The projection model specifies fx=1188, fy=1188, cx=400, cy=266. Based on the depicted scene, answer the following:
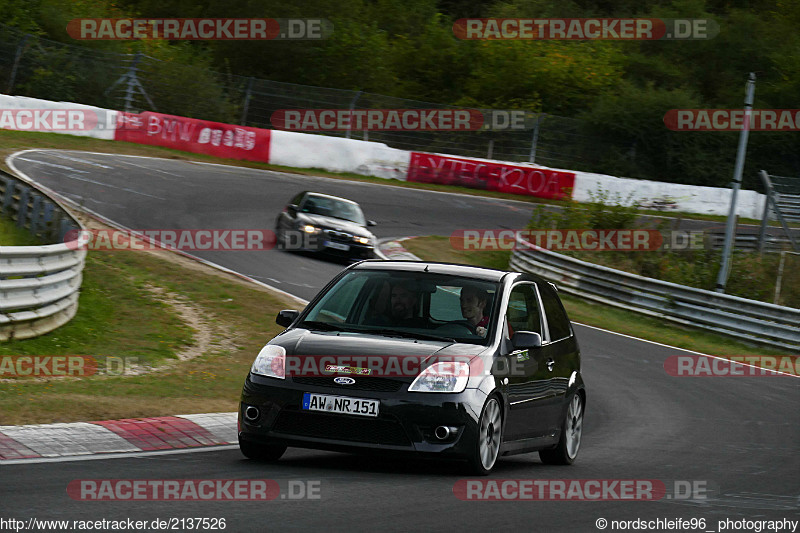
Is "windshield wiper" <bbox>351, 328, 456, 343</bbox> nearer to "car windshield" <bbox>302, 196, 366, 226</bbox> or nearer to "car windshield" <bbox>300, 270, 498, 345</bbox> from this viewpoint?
"car windshield" <bbox>300, 270, 498, 345</bbox>

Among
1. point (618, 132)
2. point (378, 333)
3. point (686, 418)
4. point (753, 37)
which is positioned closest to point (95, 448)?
point (378, 333)

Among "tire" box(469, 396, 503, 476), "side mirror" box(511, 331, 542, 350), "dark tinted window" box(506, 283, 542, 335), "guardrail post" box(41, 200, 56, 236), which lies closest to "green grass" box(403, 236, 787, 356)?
"guardrail post" box(41, 200, 56, 236)

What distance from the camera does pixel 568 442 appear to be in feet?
31.7

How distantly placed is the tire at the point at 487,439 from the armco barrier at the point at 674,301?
50.8 feet

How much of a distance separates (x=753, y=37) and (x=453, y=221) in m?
38.1

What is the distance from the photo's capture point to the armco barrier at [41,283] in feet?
42.1

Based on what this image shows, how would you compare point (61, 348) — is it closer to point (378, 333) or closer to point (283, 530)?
point (378, 333)

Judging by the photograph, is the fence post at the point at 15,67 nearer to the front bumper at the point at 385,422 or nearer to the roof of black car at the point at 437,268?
the roof of black car at the point at 437,268

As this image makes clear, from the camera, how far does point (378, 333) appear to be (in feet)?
27.2

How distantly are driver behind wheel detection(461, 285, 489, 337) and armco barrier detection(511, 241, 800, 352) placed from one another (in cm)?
1511

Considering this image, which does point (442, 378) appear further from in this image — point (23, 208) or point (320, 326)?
point (23, 208)

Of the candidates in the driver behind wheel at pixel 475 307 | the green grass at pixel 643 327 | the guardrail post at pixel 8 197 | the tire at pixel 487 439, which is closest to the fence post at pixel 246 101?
the green grass at pixel 643 327

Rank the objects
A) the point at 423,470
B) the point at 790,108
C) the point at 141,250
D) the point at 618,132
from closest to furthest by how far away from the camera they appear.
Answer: the point at 423,470, the point at 141,250, the point at 618,132, the point at 790,108

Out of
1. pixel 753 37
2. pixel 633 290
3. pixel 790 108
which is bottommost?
pixel 633 290
